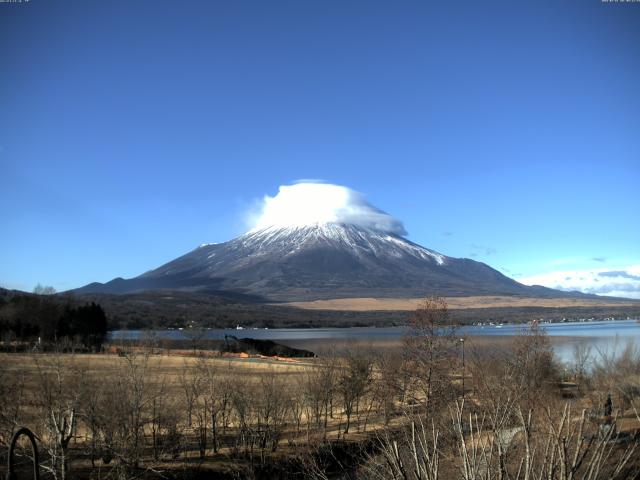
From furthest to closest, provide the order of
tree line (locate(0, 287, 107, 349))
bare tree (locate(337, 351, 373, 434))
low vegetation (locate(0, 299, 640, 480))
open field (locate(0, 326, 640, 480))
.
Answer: tree line (locate(0, 287, 107, 349)) < bare tree (locate(337, 351, 373, 434)) < open field (locate(0, 326, 640, 480)) < low vegetation (locate(0, 299, 640, 480))

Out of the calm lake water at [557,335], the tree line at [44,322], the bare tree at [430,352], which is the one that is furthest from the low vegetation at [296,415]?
the tree line at [44,322]

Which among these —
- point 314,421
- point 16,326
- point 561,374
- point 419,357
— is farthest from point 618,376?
point 16,326

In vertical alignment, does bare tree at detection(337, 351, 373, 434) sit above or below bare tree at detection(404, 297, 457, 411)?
below

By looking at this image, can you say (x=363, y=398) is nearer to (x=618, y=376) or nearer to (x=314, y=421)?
(x=314, y=421)

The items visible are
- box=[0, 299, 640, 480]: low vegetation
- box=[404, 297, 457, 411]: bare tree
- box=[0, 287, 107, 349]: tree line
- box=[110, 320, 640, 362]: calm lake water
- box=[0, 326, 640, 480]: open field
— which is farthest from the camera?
box=[0, 287, 107, 349]: tree line

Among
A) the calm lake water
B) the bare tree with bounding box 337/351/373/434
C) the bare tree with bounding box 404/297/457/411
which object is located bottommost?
the calm lake water

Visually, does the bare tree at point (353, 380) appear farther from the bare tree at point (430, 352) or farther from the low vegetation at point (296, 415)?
the bare tree at point (430, 352)

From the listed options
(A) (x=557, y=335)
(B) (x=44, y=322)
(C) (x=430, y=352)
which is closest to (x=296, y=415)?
(C) (x=430, y=352)

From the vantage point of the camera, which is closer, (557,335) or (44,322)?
(44,322)

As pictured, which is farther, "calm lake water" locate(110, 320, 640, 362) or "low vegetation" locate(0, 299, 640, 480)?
"calm lake water" locate(110, 320, 640, 362)

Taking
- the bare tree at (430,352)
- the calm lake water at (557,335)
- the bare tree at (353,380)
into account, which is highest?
the bare tree at (430,352)

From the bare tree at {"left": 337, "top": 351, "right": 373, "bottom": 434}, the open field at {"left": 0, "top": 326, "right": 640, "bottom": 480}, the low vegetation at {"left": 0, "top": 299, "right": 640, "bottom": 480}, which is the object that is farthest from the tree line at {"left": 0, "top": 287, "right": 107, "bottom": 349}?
the bare tree at {"left": 337, "top": 351, "right": 373, "bottom": 434}

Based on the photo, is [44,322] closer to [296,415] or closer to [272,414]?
[296,415]

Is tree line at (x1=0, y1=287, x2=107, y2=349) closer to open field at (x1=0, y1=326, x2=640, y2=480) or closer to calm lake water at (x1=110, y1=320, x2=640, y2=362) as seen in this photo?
calm lake water at (x1=110, y1=320, x2=640, y2=362)
